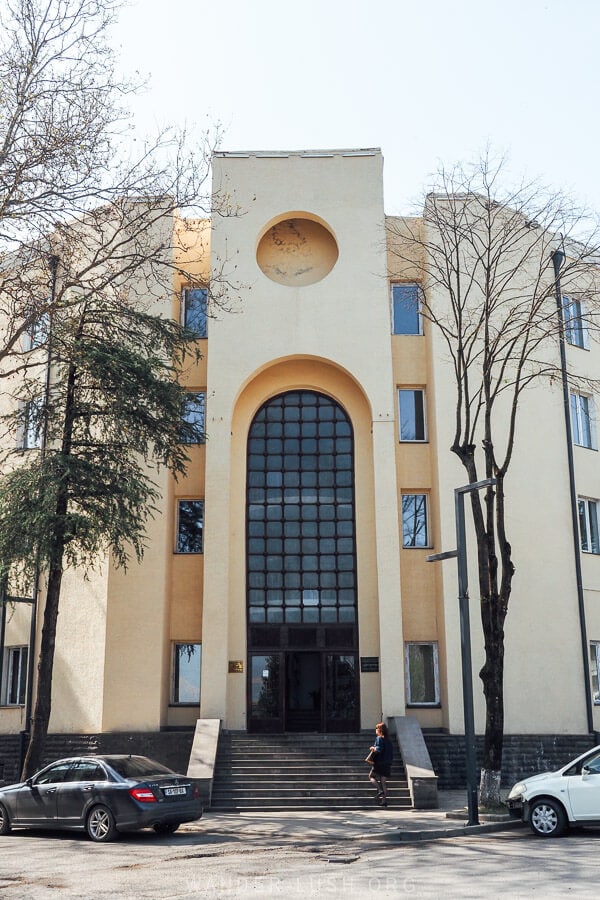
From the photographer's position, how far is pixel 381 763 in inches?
689

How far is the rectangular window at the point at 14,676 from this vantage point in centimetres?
2228

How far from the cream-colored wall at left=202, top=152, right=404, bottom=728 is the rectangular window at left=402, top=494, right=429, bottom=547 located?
2.88ft

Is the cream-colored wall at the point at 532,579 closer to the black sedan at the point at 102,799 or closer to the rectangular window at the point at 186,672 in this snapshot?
the rectangular window at the point at 186,672

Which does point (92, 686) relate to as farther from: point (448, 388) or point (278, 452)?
point (448, 388)

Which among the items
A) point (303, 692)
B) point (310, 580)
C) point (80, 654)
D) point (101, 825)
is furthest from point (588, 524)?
point (101, 825)

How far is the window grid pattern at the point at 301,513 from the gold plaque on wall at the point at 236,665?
3.45ft

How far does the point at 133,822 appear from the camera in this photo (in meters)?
13.7

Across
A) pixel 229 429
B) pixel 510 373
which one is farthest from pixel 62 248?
pixel 510 373

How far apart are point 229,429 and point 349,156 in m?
8.08

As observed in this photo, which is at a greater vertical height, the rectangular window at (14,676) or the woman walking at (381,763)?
the rectangular window at (14,676)

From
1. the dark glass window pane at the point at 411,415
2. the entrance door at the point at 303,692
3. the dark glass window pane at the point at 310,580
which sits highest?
the dark glass window pane at the point at 411,415

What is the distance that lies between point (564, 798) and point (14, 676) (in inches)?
558

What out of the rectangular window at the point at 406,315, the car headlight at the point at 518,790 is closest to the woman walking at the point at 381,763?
the car headlight at the point at 518,790

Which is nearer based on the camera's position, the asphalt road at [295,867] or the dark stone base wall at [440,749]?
the asphalt road at [295,867]
